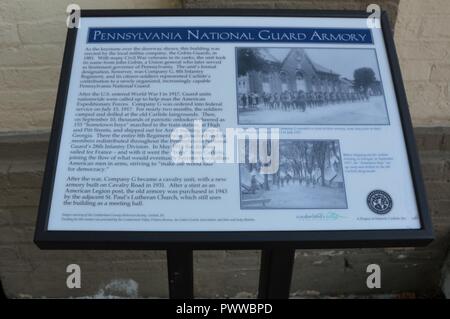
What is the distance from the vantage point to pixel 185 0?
6.32ft

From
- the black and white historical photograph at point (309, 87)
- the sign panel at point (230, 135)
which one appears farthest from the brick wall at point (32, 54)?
the black and white historical photograph at point (309, 87)

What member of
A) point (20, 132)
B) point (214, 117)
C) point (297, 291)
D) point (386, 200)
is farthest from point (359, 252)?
point (20, 132)

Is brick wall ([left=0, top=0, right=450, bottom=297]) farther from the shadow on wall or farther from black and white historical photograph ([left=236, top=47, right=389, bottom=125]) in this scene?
black and white historical photograph ([left=236, top=47, right=389, bottom=125])

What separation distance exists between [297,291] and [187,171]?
1658mm

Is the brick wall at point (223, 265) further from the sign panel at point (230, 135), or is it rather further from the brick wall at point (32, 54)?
the sign panel at point (230, 135)

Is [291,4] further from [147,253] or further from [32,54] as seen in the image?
[147,253]

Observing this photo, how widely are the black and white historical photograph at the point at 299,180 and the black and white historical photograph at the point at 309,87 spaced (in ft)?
0.31

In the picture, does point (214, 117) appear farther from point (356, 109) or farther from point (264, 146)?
point (356, 109)

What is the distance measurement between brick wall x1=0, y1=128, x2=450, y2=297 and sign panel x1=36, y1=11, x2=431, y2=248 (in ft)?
3.42

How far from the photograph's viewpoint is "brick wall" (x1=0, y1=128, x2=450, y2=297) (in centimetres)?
247

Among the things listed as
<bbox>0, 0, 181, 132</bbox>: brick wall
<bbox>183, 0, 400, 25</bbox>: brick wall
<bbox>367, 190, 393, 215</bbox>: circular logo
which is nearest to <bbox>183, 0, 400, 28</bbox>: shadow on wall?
<bbox>183, 0, 400, 25</bbox>: brick wall

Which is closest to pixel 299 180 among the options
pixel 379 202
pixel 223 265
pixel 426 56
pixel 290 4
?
pixel 379 202

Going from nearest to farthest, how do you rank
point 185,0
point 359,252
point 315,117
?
point 315,117
point 185,0
point 359,252

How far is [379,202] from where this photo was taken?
143 cm
